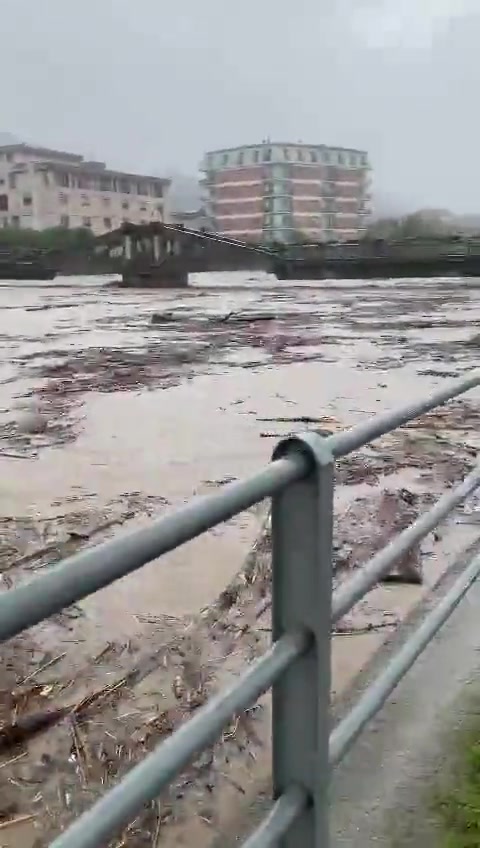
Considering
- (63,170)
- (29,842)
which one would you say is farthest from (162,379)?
(63,170)

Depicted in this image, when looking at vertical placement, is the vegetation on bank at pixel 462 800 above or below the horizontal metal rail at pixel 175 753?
below

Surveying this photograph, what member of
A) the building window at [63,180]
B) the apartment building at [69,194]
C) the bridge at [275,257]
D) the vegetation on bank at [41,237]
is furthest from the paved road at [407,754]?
the building window at [63,180]

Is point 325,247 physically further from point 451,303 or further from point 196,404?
point 196,404

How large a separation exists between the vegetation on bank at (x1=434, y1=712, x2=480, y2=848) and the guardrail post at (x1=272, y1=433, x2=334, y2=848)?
536mm

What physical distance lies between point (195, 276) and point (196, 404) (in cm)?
2875

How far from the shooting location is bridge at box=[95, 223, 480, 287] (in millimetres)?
26828

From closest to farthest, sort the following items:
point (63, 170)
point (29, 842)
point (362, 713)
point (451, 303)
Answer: point (362, 713)
point (29, 842)
point (451, 303)
point (63, 170)

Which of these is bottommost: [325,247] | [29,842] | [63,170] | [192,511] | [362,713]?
[29,842]

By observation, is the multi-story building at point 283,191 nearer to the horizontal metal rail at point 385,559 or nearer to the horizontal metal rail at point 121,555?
the horizontal metal rail at point 385,559

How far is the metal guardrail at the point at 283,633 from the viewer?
0.78m

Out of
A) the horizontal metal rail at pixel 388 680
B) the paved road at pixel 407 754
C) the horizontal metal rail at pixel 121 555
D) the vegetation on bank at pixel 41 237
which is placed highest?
the vegetation on bank at pixel 41 237

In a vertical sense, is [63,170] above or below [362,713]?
above

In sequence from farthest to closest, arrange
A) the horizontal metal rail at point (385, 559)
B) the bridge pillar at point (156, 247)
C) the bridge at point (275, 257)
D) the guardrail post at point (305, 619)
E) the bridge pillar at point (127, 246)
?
the bridge pillar at point (127, 246), the bridge pillar at point (156, 247), the bridge at point (275, 257), the horizontal metal rail at point (385, 559), the guardrail post at point (305, 619)

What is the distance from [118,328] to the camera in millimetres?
13148
